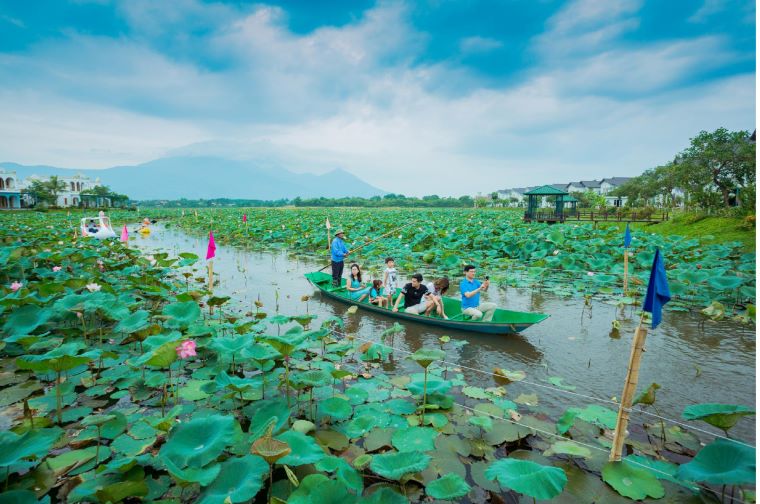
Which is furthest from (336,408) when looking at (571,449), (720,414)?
(720,414)

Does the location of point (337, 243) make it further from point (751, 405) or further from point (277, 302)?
point (751, 405)

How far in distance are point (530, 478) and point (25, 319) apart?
16.8 ft

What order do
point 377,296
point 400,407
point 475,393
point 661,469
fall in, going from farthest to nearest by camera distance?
1. point 377,296
2. point 475,393
3. point 400,407
4. point 661,469

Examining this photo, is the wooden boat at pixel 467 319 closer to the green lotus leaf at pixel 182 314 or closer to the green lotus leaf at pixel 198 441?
the green lotus leaf at pixel 182 314

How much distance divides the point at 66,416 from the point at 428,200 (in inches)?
3441

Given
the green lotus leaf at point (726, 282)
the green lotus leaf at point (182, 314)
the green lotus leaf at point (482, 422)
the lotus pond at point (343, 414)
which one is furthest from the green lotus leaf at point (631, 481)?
the green lotus leaf at point (726, 282)

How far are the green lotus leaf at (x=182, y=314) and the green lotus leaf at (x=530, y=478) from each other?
145 inches

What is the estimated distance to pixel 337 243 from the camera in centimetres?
928

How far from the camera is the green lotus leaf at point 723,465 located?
2.21 m

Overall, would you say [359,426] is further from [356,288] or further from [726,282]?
[726,282]

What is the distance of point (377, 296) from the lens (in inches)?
300

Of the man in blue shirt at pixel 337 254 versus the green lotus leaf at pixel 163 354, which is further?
the man in blue shirt at pixel 337 254

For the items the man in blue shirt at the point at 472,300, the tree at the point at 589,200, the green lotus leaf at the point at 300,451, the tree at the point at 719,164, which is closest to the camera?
the green lotus leaf at the point at 300,451

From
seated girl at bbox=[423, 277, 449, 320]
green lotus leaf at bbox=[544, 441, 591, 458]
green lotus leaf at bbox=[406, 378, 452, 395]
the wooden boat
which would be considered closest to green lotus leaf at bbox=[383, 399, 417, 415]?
green lotus leaf at bbox=[406, 378, 452, 395]
